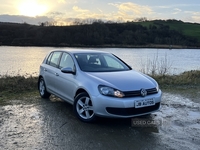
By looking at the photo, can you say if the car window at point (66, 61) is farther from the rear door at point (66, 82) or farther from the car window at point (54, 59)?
the car window at point (54, 59)

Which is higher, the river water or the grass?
the grass

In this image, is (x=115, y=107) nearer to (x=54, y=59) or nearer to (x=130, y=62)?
(x=54, y=59)

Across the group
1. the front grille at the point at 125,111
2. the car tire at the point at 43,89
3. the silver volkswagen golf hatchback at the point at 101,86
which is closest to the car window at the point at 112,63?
the silver volkswagen golf hatchback at the point at 101,86

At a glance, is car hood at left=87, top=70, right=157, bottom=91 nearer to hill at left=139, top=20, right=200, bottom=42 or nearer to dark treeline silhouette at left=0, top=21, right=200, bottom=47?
dark treeline silhouette at left=0, top=21, right=200, bottom=47

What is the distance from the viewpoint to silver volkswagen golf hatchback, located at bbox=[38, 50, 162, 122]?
4.93 m

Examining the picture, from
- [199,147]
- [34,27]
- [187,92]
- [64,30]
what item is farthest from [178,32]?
[199,147]

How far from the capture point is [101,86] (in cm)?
505

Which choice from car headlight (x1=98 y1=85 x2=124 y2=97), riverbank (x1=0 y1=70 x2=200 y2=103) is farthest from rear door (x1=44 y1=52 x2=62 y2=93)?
car headlight (x1=98 y1=85 x2=124 y2=97)

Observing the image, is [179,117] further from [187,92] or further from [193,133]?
[187,92]

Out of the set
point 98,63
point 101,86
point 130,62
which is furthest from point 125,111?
point 130,62

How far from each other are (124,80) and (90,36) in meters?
60.9

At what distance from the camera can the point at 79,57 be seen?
6.24 metres

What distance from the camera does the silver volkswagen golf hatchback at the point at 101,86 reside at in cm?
493

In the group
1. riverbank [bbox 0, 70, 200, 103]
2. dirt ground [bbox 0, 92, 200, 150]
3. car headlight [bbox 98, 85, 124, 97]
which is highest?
car headlight [bbox 98, 85, 124, 97]
